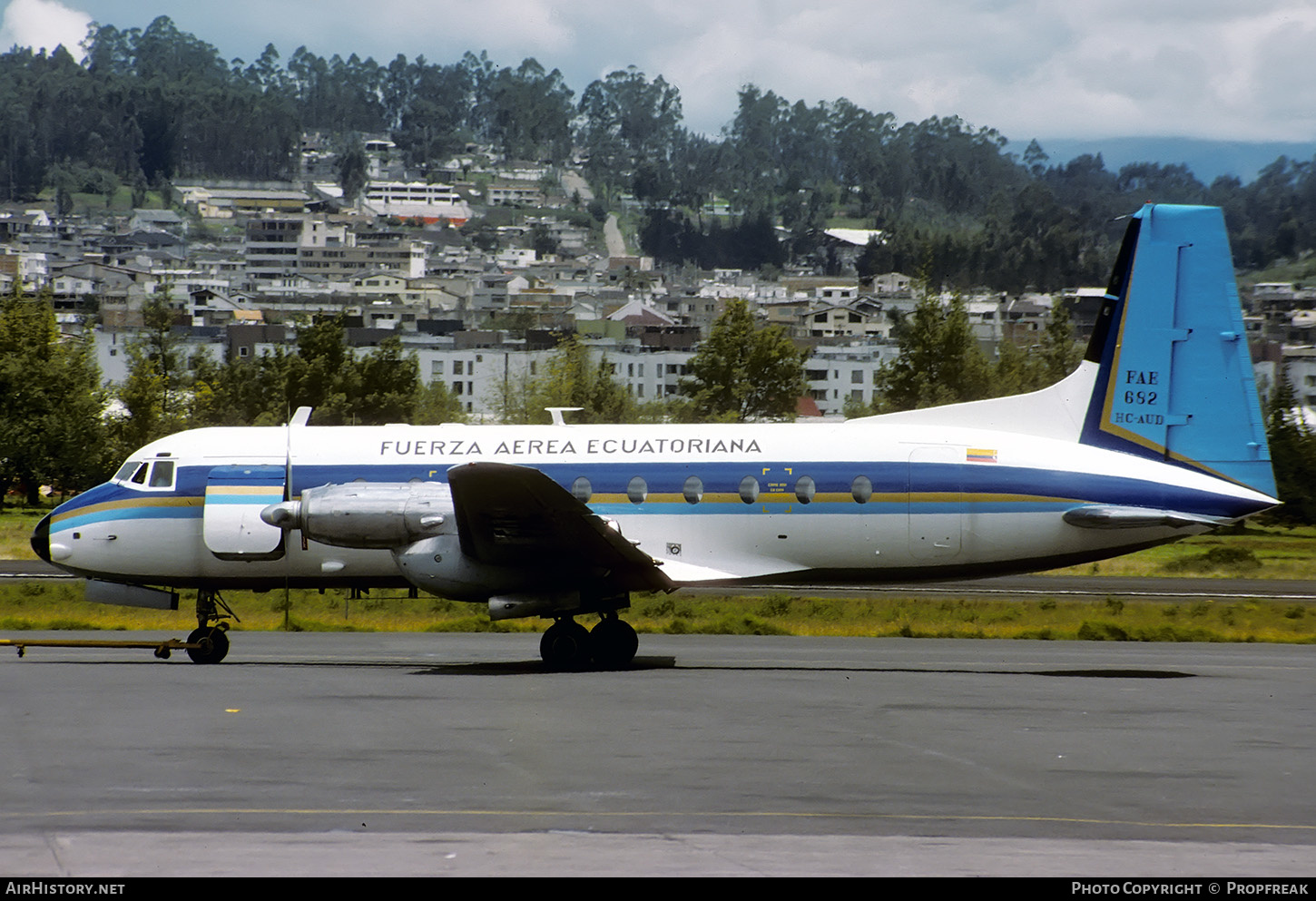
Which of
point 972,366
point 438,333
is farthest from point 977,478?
point 438,333

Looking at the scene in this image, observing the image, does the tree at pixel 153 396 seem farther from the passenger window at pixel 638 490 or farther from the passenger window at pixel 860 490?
the passenger window at pixel 860 490

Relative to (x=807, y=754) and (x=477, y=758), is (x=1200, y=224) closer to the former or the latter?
(x=807, y=754)

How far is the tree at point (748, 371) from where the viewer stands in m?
83.8

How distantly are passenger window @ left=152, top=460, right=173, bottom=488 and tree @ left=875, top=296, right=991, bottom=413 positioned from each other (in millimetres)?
53701

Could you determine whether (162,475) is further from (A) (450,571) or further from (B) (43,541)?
(A) (450,571)

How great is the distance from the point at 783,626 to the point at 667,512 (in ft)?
29.2

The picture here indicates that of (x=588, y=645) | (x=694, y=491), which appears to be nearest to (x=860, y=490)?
(x=694, y=491)

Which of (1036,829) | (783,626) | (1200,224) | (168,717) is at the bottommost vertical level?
(783,626)

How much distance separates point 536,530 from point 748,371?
2572 inches

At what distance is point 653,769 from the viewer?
1255 cm

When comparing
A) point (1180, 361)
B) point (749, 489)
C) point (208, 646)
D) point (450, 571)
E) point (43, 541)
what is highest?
point (1180, 361)

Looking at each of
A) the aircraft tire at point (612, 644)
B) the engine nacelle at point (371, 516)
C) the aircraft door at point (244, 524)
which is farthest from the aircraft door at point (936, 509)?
the aircraft door at point (244, 524)

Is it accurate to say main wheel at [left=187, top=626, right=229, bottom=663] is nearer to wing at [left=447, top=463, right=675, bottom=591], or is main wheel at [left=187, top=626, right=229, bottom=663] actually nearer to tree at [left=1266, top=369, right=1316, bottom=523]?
wing at [left=447, top=463, right=675, bottom=591]

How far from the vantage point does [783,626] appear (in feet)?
95.7
